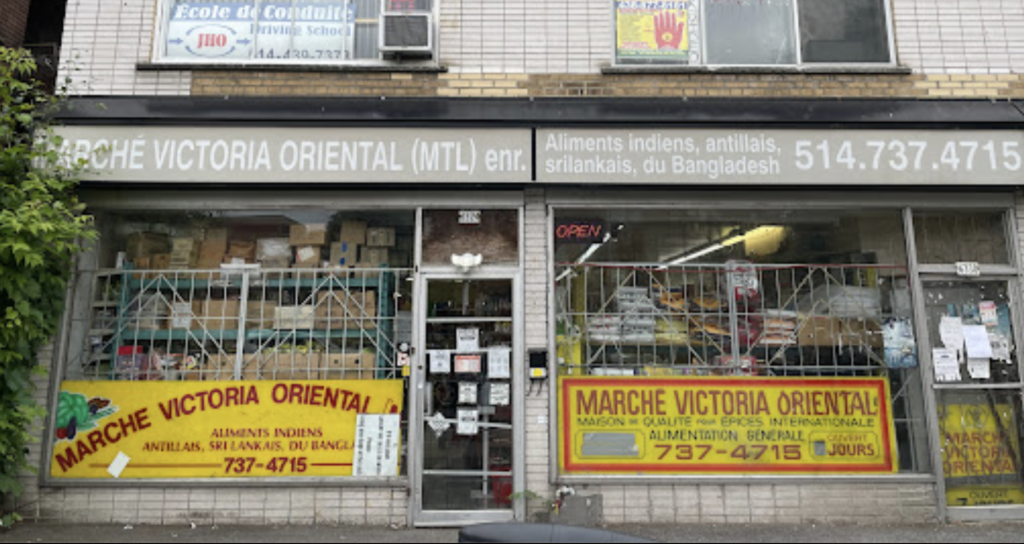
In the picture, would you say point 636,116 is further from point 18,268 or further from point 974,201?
point 18,268

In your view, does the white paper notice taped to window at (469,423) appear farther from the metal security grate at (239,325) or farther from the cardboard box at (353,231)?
the cardboard box at (353,231)

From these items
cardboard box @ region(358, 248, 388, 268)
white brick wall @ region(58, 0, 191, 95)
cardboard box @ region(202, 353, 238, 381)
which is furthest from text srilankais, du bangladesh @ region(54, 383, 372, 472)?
white brick wall @ region(58, 0, 191, 95)

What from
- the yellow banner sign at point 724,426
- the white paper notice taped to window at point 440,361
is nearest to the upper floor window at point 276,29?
the white paper notice taped to window at point 440,361

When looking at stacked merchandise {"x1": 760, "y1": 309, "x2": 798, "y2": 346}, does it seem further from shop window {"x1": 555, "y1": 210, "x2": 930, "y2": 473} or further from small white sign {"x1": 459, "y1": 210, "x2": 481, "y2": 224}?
small white sign {"x1": 459, "y1": 210, "x2": 481, "y2": 224}

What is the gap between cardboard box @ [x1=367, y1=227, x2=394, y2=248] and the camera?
6.44m

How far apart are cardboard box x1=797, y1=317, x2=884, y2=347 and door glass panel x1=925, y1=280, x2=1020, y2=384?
57cm

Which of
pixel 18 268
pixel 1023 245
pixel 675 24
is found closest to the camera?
pixel 18 268

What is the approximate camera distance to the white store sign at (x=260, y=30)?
6.82m

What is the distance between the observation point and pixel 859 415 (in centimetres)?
615

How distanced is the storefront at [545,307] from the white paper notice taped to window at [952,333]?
21 millimetres

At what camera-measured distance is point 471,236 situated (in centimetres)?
635

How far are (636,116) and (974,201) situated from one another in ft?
11.2

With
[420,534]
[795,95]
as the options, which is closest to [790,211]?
[795,95]

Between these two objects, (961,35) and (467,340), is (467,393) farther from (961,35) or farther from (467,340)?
(961,35)
